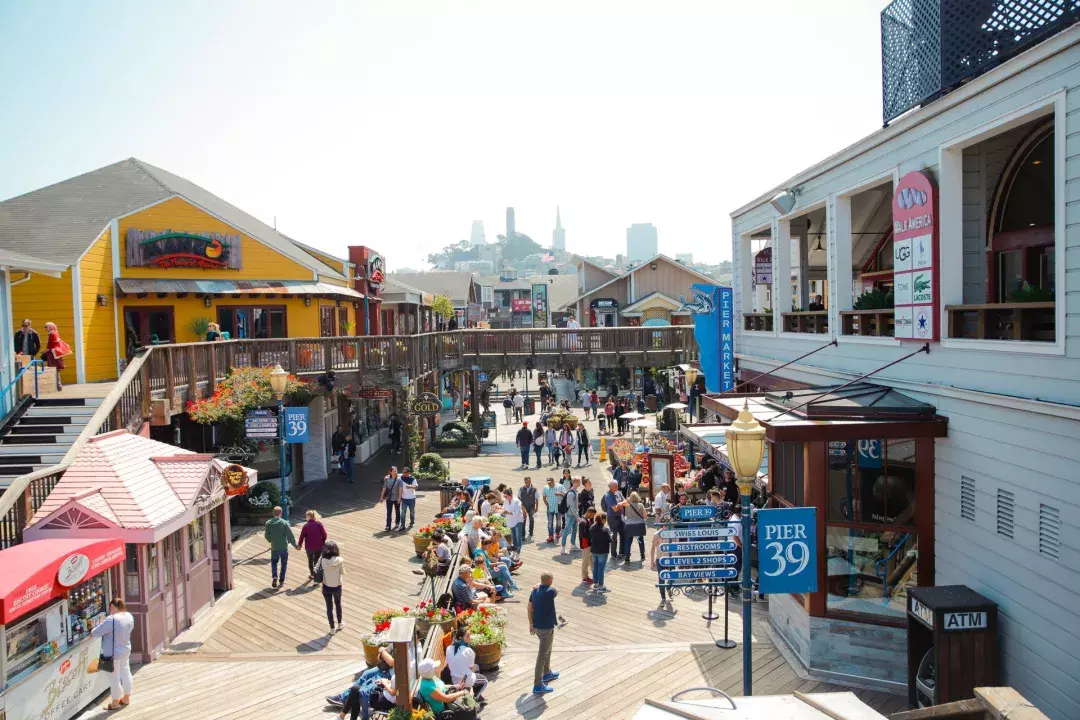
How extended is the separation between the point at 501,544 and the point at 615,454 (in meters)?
8.32

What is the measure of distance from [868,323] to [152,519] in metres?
10.4

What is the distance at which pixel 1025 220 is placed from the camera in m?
10.6

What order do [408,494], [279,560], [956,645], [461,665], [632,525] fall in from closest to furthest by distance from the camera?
[956,645]
[461,665]
[279,560]
[632,525]
[408,494]

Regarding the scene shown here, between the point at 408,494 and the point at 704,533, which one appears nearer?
the point at 704,533

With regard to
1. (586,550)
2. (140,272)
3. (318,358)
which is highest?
(140,272)

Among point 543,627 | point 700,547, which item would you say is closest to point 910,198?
point 700,547

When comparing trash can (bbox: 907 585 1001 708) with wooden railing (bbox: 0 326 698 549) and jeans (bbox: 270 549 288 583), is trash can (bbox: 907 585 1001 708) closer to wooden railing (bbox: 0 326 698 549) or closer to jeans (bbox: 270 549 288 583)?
→ jeans (bbox: 270 549 288 583)

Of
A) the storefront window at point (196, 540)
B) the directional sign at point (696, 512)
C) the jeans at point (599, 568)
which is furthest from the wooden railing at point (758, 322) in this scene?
the storefront window at point (196, 540)

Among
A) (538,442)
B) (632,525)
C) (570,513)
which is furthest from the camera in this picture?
(538,442)

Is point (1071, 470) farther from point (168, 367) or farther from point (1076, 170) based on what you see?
point (168, 367)

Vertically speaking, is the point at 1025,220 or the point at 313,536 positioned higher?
the point at 1025,220

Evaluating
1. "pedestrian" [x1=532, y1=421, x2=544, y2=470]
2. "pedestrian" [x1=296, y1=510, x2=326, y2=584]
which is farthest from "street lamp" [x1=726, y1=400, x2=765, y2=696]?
"pedestrian" [x1=532, y1=421, x2=544, y2=470]

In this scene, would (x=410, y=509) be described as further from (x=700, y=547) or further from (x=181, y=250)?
(x=700, y=547)

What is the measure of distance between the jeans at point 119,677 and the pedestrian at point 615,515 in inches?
327
